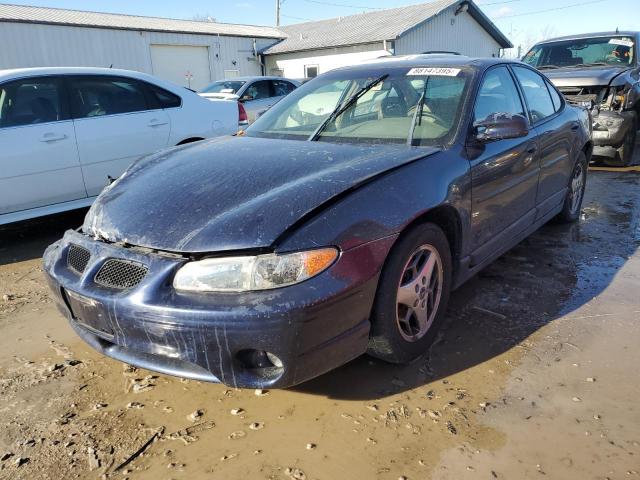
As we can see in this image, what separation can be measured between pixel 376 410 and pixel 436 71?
2.14m

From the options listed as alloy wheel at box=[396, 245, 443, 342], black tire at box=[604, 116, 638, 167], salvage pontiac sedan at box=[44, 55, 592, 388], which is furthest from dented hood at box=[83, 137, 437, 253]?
black tire at box=[604, 116, 638, 167]

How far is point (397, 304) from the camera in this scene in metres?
2.44

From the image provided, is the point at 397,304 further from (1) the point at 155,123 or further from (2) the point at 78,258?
(1) the point at 155,123

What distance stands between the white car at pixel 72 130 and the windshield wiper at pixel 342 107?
107 inches

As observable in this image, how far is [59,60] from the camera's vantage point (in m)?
21.0

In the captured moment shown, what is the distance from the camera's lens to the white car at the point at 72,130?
15.0 feet

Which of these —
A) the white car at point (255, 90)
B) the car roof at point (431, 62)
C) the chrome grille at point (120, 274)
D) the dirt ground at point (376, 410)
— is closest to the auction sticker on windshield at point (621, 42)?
the white car at point (255, 90)

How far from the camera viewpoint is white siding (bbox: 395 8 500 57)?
24.1 metres

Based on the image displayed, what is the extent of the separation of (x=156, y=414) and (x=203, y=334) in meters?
0.64

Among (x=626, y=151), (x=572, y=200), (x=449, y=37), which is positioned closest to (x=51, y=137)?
(x=572, y=200)

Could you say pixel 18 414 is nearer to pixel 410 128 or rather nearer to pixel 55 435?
pixel 55 435

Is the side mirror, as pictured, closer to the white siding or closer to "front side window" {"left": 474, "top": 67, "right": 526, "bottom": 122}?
"front side window" {"left": 474, "top": 67, "right": 526, "bottom": 122}

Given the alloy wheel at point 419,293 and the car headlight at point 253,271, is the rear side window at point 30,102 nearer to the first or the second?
the car headlight at point 253,271

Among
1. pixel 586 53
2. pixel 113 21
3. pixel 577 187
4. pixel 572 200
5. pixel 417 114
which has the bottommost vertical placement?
pixel 572 200
